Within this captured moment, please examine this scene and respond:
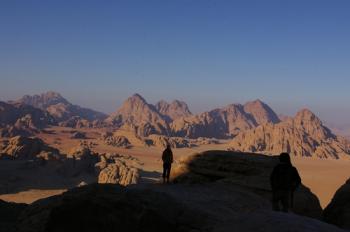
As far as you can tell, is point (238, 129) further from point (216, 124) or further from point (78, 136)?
point (78, 136)

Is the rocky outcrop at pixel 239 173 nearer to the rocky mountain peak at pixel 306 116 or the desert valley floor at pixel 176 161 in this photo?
the desert valley floor at pixel 176 161

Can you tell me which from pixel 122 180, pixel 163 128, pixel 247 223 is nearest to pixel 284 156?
pixel 247 223

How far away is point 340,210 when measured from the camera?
14.9 metres

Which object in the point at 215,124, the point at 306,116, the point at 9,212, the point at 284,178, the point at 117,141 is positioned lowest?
the point at 9,212

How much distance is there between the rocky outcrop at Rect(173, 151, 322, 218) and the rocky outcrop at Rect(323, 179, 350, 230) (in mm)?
485

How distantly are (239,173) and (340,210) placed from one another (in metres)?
4.10

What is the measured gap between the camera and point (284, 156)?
949 cm

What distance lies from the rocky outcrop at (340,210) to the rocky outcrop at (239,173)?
0.48 m

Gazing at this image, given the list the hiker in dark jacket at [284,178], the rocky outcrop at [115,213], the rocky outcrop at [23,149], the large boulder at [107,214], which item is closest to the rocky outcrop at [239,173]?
the hiker in dark jacket at [284,178]

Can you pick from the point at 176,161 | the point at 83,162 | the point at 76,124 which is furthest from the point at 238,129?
the point at 176,161

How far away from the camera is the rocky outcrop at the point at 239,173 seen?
15.7 m

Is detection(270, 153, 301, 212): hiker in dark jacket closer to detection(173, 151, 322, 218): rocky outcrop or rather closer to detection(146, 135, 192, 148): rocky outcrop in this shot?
detection(173, 151, 322, 218): rocky outcrop

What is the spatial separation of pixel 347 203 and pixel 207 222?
8.96 metres

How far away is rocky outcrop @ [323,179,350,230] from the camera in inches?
558
